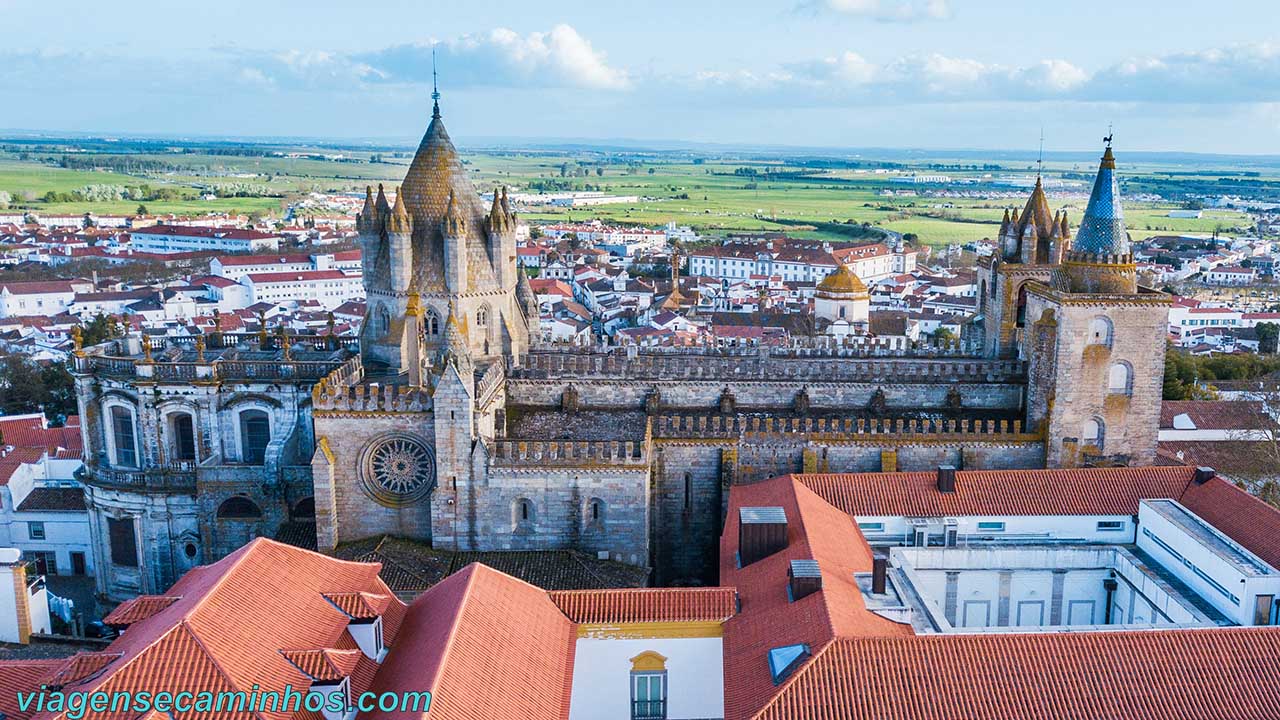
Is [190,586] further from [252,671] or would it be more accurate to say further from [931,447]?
[931,447]

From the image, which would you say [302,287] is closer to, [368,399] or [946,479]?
[368,399]

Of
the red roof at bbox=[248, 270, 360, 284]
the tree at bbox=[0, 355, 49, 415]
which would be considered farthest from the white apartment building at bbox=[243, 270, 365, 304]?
the tree at bbox=[0, 355, 49, 415]

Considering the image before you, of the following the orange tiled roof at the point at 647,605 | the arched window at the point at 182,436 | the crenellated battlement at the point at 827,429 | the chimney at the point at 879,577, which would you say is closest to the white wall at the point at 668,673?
the orange tiled roof at the point at 647,605

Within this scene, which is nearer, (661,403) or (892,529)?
(892,529)

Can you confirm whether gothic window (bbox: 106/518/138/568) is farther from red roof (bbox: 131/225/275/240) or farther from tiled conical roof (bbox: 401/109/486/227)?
red roof (bbox: 131/225/275/240)

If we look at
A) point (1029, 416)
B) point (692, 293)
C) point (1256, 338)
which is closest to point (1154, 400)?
point (1029, 416)

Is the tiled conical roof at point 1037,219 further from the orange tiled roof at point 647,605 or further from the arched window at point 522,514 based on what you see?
the orange tiled roof at point 647,605
